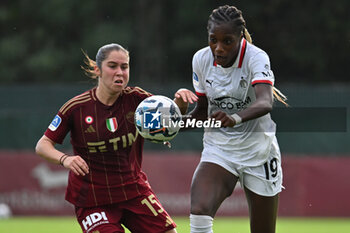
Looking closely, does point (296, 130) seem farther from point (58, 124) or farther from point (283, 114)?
point (58, 124)

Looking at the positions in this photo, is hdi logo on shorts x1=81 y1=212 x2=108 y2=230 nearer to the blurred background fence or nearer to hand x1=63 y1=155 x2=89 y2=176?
hand x1=63 y1=155 x2=89 y2=176

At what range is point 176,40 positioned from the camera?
28219 millimetres

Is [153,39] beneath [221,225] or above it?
above

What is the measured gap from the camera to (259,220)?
5.96m

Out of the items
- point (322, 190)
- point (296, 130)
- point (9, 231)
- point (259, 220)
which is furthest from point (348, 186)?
point (259, 220)

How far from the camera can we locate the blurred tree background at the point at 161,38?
27.0 metres

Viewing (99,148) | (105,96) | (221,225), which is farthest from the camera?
(221,225)

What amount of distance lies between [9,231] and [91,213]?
18.6 feet

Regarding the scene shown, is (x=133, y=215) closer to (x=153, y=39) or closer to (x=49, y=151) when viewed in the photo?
(x=49, y=151)

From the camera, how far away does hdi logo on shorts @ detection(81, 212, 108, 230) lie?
5.84m

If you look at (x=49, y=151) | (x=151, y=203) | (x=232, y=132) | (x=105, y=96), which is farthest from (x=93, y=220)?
(x=232, y=132)

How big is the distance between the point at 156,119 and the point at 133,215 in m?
0.94

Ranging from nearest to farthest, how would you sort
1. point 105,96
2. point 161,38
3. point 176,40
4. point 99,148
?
point 99,148 < point 105,96 < point 161,38 < point 176,40

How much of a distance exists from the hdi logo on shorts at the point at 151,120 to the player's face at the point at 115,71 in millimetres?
496
